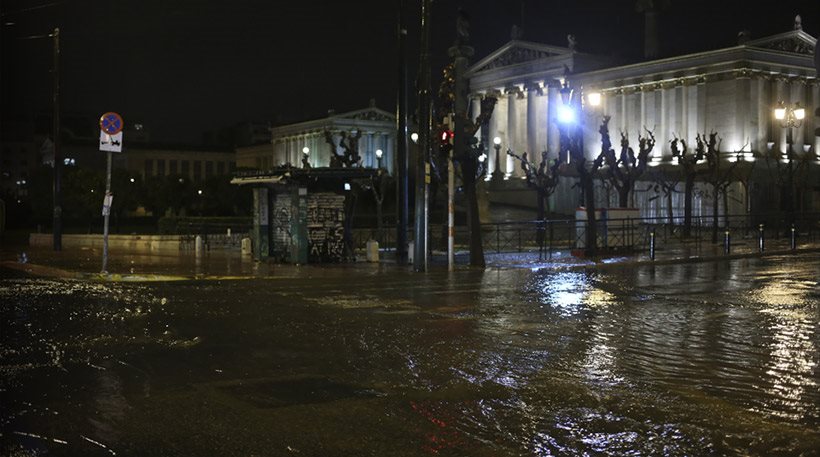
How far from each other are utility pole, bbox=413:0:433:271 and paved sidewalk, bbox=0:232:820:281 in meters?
1.09

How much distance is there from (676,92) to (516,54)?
66.2ft

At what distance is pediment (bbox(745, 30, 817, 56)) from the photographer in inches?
2859

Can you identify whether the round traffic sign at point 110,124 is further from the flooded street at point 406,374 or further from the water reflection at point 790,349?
the water reflection at point 790,349

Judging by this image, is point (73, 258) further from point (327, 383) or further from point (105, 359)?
point (327, 383)

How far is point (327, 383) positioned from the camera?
9289 millimetres

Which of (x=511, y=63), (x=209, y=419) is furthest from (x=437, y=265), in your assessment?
(x=511, y=63)

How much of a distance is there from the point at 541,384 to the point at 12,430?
16.4ft

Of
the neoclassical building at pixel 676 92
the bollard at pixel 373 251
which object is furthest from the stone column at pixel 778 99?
the bollard at pixel 373 251

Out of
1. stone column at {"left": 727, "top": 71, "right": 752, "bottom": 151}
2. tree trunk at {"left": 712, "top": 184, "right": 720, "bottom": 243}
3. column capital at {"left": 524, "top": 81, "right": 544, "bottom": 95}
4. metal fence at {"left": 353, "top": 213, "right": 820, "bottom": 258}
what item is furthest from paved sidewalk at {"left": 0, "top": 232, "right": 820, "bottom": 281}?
column capital at {"left": 524, "top": 81, "right": 544, "bottom": 95}

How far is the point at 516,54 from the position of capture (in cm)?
9275

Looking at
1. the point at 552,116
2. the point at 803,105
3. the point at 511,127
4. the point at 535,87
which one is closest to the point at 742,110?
the point at 803,105

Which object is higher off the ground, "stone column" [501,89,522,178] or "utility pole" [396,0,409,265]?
"stone column" [501,89,522,178]

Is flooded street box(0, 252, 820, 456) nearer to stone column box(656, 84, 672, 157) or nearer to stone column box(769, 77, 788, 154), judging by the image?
stone column box(769, 77, 788, 154)

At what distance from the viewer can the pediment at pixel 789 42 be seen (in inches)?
2859
